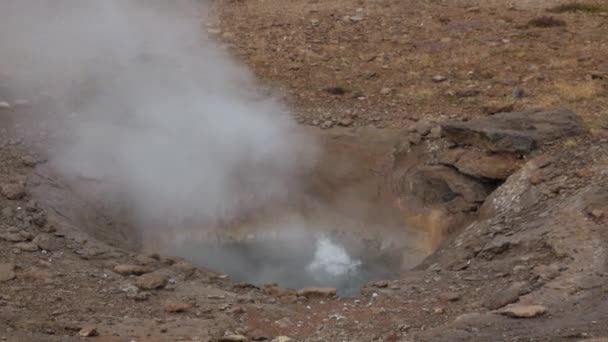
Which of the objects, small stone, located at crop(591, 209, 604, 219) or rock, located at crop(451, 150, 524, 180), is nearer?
small stone, located at crop(591, 209, 604, 219)

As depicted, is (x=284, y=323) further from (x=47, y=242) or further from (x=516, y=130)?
(x=516, y=130)

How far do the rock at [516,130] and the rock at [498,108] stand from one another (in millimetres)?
1096

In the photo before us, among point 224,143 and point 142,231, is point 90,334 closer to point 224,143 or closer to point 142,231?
point 142,231

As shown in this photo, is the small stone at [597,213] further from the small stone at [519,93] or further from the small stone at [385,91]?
the small stone at [385,91]

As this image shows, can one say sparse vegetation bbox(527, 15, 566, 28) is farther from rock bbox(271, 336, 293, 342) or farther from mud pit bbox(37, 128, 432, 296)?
rock bbox(271, 336, 293, 342)

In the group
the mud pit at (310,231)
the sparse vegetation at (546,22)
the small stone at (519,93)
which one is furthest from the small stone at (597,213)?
the sparse vegetation at (546,22)

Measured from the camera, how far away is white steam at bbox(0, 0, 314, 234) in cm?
788

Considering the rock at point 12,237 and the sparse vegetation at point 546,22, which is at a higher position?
the sparse vegetation at point 546,22

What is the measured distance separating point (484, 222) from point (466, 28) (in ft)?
18.5

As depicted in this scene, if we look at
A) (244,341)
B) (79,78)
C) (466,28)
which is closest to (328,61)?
(466,28)

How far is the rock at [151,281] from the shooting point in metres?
5.78

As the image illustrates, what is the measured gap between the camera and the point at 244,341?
5.05 metres

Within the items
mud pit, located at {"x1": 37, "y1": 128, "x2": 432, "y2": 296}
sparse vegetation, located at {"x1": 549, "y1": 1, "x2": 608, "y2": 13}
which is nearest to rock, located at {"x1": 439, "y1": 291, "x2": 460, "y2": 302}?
mud pit, located at {"x1": 37, "y1": 128, "x2": 432, "y2": 296}

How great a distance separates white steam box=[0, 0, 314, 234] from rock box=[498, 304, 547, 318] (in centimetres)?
340
